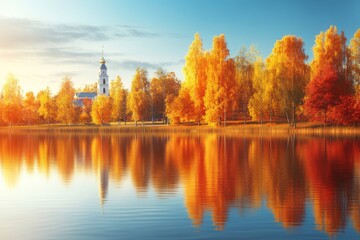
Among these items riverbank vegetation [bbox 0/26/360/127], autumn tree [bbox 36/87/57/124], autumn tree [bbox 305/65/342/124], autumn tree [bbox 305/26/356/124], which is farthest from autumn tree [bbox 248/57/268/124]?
autumn tree [bbox 36/87/57/124]

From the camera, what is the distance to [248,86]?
89.6 meters

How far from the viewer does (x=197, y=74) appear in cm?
8975

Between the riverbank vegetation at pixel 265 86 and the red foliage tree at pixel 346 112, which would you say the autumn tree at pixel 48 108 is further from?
the red foliage tree at pixel 346 112

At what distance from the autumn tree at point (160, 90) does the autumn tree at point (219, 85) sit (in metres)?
25.1

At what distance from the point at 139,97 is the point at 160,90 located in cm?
773

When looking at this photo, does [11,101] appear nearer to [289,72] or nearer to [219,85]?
[219,85]

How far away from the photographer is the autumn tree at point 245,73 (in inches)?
3516

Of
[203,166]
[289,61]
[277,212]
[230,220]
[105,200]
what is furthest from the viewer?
[289,61]

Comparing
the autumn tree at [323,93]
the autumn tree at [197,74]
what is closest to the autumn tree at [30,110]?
the autumn tree at [197,74]

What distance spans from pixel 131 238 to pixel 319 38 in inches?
2703

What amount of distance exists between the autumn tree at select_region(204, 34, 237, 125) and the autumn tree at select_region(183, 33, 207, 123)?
9.21ft

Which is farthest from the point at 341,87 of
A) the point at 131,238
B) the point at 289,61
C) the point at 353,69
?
the point at 131,238

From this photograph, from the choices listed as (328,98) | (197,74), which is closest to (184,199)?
(328,98)

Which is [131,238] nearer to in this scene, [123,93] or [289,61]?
[289,61]
